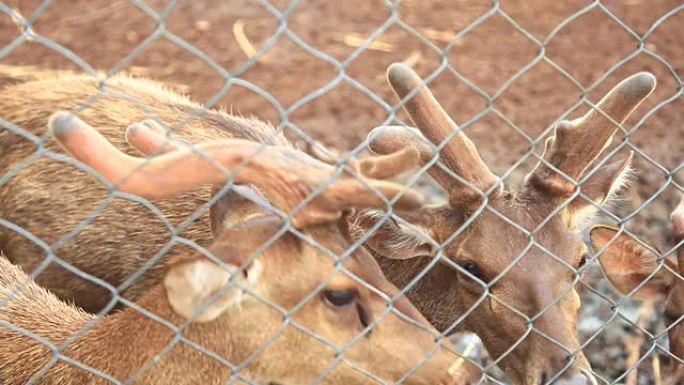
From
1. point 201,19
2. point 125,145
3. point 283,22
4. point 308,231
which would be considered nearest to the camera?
point 283,22

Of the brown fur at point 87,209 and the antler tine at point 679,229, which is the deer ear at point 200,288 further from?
the antler tine at point 679,229

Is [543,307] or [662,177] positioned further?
[662,177]

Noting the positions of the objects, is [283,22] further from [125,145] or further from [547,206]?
[125,145]

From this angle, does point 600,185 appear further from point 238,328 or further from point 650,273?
point 238,328

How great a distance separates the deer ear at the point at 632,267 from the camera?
3.58 meters

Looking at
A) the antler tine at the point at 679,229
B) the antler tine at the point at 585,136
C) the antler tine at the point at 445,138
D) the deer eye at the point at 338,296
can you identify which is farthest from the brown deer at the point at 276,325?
the antler tine at the point at 679,229

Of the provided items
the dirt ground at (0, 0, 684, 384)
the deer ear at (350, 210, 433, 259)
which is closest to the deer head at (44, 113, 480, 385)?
the deer ear at (350, 210, 433, 259)

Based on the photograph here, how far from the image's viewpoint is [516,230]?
3.43 metres

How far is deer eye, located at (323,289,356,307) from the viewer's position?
2816mm

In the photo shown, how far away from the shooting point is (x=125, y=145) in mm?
4188

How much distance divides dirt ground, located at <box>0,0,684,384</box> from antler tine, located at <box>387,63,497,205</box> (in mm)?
2418

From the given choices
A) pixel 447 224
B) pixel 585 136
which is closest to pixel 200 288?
pixel 447 224

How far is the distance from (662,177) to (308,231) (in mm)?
3875

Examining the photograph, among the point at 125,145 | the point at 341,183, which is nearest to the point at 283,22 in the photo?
the point at 341,183
